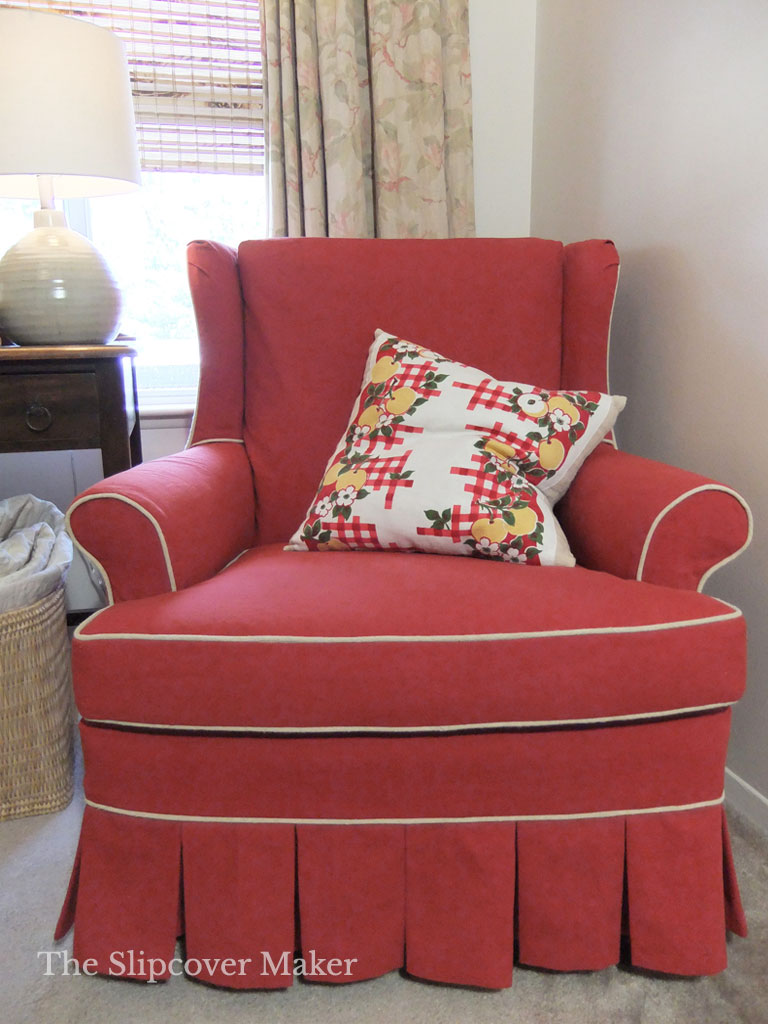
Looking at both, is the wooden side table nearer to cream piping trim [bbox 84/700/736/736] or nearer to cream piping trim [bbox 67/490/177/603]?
cream piping trim [bbox 67/490/177/603]

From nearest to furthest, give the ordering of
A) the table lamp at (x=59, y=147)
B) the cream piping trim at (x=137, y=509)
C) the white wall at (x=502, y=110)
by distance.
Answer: the cream piping trim at (x=137, y=509) → the table lamp at (x=59, y=147) → the white wall at (x=502, y=110)

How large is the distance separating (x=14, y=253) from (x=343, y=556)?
0.91m

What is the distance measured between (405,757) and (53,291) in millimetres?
1097

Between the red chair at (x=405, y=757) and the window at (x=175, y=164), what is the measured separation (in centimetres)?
112

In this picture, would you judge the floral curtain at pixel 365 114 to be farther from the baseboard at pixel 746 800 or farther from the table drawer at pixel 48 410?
the baseboard at pixel 746 800

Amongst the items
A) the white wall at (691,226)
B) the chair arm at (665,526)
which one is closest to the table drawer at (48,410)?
the chair arm at (665,526)

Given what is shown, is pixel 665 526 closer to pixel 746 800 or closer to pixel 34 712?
pixel 746 800

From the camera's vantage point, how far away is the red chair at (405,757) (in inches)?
34.4

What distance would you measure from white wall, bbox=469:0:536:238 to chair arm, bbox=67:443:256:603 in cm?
133

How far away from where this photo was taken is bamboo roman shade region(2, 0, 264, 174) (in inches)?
74.0

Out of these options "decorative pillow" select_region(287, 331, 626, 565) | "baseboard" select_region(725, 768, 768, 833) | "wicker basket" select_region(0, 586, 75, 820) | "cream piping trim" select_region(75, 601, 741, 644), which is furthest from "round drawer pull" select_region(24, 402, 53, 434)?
"baseboard" select_region(725, 768, 768, 833)

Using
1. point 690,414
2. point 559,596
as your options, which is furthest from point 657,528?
point 690,414

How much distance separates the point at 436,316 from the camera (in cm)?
150

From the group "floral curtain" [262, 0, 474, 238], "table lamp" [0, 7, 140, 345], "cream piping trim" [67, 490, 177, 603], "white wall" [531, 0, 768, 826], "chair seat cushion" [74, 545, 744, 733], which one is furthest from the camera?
"floral curtain" [262, 0, 474, 238]
